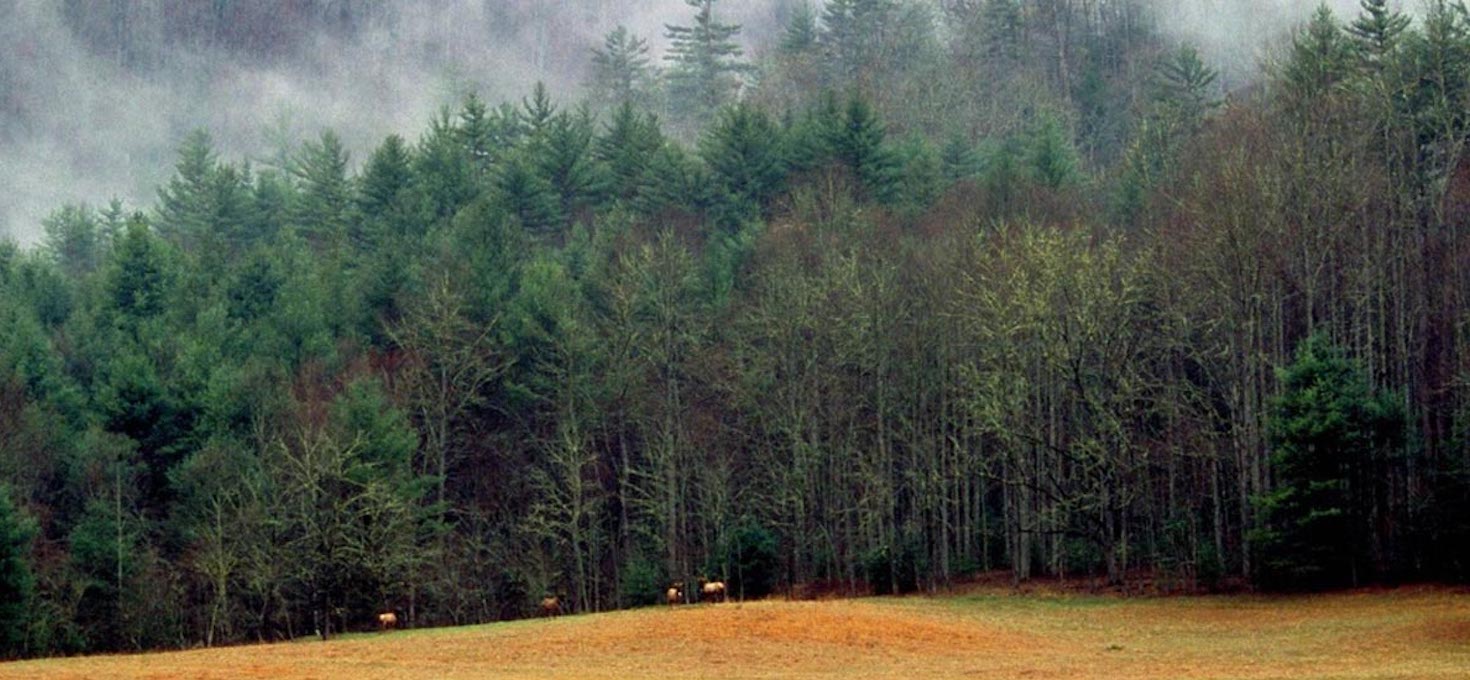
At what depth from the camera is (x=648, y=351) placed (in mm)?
54562

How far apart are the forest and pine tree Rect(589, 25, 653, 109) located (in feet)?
157

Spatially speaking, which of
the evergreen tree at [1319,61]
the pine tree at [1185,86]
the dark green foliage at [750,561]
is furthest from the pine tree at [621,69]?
the dark green foliage at [750,561]

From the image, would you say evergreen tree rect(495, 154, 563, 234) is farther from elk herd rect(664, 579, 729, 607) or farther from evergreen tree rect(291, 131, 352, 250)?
elk herd rect(664, 579, 729, 607)

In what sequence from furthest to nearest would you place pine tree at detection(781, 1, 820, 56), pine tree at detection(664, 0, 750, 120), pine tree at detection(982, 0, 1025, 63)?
pine tree at detection(664, 0, 750, 120), pine tree at detection(781, 1, 820, 56), pine tree at detection(982, 0, 1025, 63)

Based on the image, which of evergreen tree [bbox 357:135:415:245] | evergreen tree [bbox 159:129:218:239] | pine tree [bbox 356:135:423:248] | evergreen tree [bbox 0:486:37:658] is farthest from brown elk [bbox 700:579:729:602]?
evergreen tree [bbox 159:129:218:239]

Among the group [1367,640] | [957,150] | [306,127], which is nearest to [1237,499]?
[1367,640]

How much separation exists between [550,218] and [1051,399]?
101 ft

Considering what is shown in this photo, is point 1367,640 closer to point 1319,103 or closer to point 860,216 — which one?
point 1319,103

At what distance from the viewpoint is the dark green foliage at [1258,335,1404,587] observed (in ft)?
132

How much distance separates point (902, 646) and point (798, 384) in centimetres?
2201

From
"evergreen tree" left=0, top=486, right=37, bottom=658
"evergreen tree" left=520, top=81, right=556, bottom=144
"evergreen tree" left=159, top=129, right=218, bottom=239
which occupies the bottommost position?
"evergreen tree" left=0, top=486, right=37, bottom=658

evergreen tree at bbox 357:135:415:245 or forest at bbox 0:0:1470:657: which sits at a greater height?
evergreen tree at bbox 357:135:415:245

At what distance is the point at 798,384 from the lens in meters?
52.0

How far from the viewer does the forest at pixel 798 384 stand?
43844 millimetres
